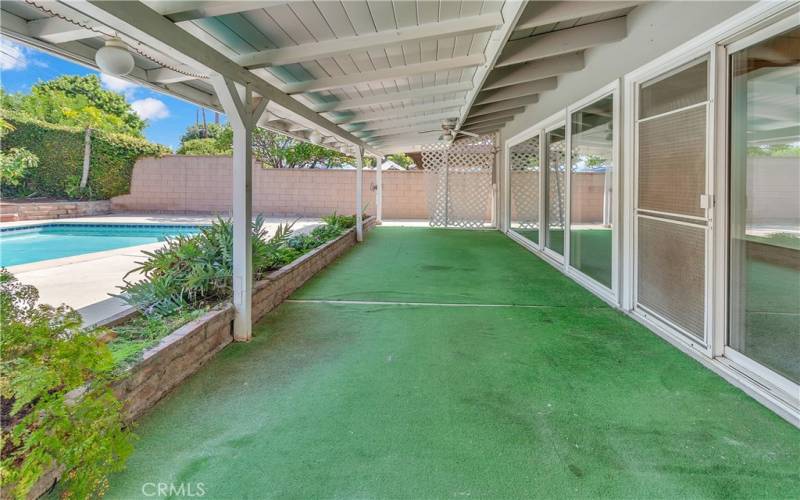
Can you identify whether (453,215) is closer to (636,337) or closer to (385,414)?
(636,337)

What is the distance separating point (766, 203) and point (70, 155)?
687 inches

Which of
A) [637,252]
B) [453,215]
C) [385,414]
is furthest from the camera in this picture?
[453,215]

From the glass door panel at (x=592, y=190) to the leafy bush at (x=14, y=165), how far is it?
43.0 ft

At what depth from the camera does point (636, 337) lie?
334 cm

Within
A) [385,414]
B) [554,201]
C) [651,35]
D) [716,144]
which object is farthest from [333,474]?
[554,201]

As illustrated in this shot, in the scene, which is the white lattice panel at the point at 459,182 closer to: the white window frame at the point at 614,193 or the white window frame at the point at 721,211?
the white window frame at the point at 614,193

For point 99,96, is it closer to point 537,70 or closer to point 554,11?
point 537,70

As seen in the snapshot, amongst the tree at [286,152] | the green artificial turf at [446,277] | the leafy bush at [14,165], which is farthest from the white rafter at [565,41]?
the tree at [286,152]

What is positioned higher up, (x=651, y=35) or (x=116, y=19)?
(x=651, y=35)

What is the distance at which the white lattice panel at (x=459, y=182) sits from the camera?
1127 cm

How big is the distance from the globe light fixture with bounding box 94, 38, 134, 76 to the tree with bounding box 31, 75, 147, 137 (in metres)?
24.5

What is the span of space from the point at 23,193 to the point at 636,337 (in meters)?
17.2

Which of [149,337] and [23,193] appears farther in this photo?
[23,193]

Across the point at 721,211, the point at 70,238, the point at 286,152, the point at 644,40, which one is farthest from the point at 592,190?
the point at 286,152
